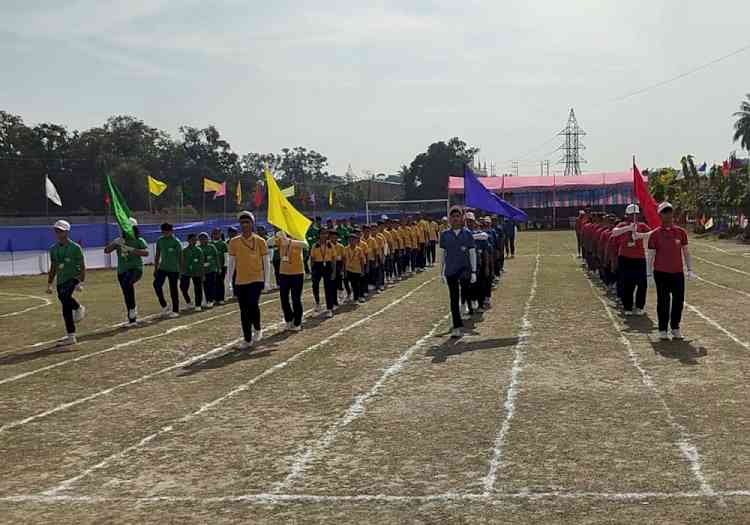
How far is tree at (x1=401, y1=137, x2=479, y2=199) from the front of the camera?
113625 mm

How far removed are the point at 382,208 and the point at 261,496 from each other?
88.7 metres

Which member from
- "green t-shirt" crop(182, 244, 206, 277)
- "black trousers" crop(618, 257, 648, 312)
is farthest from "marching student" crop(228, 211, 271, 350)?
"black trousers" crop(618, 257, 648, 312)

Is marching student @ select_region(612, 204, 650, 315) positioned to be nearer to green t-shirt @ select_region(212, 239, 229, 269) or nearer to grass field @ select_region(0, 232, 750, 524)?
grass field @ select_region(0, 232, 750, 524)

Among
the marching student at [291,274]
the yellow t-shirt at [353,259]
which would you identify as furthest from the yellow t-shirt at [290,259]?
the yellow t-shirt at [353,259]

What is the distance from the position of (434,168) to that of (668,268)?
103m

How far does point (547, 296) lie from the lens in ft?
62.5

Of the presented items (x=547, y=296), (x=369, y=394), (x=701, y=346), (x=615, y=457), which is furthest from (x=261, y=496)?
(x=547, y=296)

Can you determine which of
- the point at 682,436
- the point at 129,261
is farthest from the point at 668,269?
the point at 129,261

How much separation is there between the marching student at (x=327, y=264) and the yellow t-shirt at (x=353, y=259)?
1.41m

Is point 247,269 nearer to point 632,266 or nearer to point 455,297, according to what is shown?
point 455,297

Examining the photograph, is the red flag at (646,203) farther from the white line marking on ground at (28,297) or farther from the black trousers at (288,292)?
the white line marking on ground at (28,297)

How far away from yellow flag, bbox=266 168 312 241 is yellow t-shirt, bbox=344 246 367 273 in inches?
164

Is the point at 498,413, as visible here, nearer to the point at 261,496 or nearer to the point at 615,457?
the point at 615,457

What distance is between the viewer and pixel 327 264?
56.9 feet
